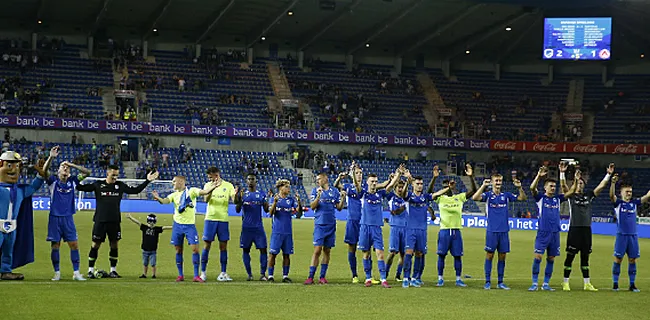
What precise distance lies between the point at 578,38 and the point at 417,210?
39146 mm

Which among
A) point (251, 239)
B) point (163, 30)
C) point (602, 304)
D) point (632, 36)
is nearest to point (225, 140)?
point (163, 30)

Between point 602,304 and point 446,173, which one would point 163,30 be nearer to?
point 446,173

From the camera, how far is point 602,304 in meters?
16.5

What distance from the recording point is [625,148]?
211ft

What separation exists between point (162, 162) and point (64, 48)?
523 inches

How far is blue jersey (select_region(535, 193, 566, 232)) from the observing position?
62.4ft

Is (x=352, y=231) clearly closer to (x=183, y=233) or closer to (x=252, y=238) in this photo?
(x=252, y=238)

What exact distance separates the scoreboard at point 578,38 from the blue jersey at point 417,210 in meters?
38.4

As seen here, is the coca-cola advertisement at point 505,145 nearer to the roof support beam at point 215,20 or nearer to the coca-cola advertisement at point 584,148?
the coca-cola advertisement at point 584,148

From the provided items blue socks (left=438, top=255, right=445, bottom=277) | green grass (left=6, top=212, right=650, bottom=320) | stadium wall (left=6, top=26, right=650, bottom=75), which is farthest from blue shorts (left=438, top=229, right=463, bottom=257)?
stadium wall (left=6, top=26, right=650, bottom=75)

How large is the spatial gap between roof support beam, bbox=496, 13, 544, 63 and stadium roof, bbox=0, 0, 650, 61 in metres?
0.11

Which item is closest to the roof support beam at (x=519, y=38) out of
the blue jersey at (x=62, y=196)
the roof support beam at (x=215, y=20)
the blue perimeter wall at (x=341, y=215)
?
the blue perimeter wall at (x=341, y=215)

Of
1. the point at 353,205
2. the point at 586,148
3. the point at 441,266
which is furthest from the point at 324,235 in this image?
the point at 586,148

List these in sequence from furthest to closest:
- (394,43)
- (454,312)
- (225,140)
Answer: (394,43), (225,140), (454,312)
